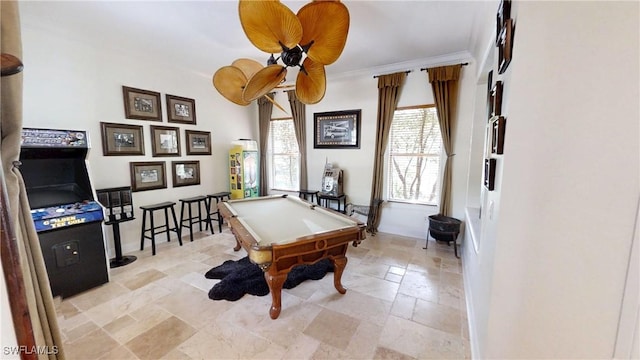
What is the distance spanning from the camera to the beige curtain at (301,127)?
5078 mm

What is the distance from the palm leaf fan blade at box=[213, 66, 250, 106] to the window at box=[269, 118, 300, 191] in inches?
110

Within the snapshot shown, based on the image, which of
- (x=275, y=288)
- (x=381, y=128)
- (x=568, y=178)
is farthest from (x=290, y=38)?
(x=381, y=128)

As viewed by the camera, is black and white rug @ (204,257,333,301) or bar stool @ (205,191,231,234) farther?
bar stool @ (205,191,231,234)

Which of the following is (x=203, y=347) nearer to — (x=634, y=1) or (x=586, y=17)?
(x=586, y=17)

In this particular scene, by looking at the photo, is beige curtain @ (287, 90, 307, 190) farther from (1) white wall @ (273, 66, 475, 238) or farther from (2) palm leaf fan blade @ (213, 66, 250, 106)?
(2) palm leaf fan blade @ (213, 66, 250, 106)

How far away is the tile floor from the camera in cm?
191

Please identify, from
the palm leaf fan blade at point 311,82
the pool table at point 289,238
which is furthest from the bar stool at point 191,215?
the palm leaf fan blade at point 311,82

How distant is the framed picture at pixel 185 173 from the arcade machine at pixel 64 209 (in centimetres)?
149

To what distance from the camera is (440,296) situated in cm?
261

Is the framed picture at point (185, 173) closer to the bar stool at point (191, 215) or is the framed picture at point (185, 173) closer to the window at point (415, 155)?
the bar stool at point (191, 215)

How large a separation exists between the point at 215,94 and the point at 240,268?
3471mm

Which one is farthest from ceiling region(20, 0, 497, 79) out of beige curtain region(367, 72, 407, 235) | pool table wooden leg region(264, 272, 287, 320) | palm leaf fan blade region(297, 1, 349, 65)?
pool table wooden leg region(264, 272, 287, 320)

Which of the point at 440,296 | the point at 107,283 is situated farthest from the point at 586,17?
Result: the point at 107,283

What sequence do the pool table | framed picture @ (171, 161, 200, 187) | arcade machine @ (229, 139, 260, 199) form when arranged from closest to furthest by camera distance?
1. the pool table
2. framed picture @ (171, 161, 200, 187)
3. arcade machine @ (229, 139, 260, 199)
